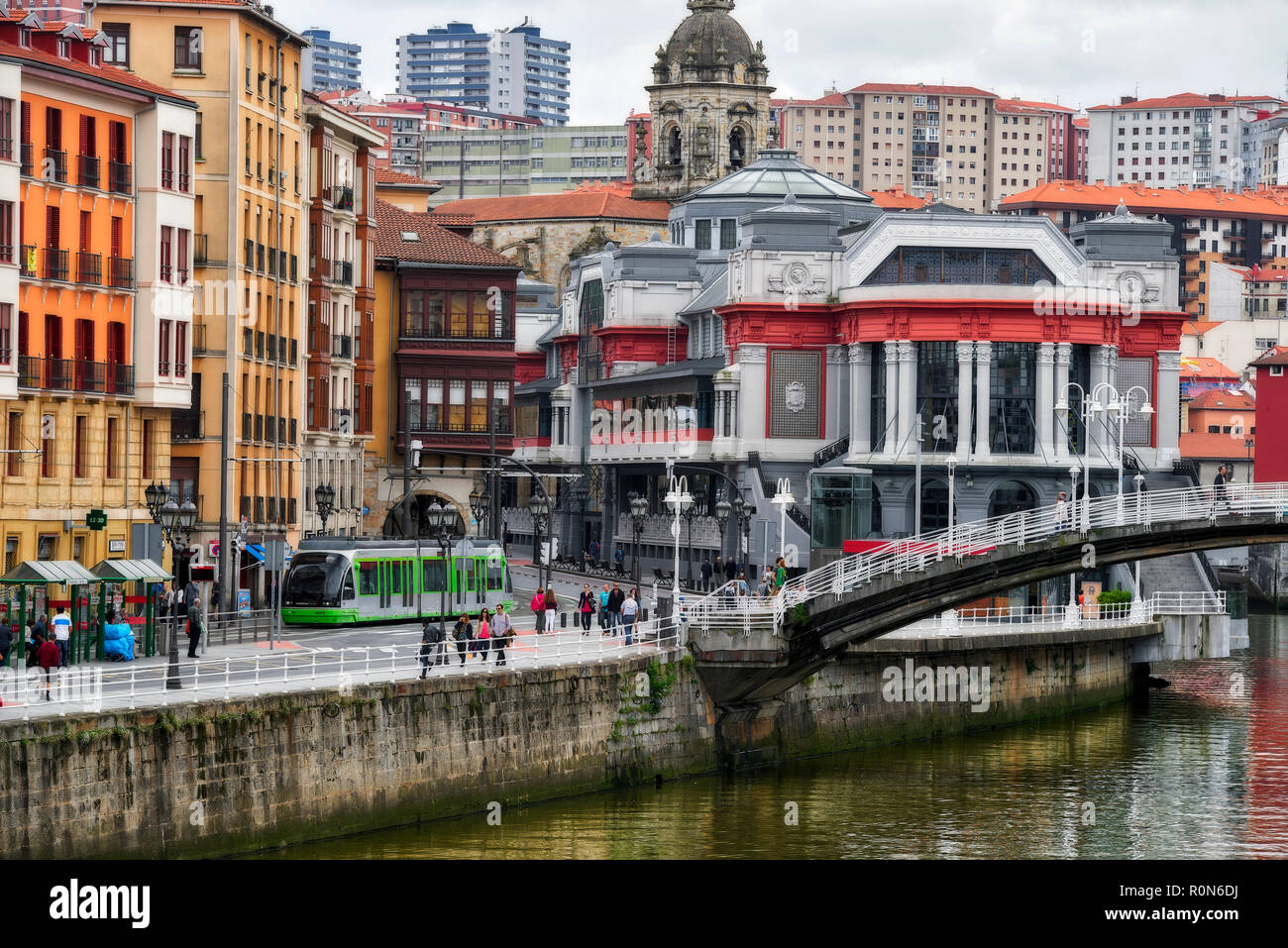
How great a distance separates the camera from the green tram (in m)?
68.3

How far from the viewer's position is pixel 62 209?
59.9 meters

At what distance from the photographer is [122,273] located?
62.5 meters

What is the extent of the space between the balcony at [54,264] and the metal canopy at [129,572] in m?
8.34

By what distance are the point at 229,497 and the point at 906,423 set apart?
117 feet

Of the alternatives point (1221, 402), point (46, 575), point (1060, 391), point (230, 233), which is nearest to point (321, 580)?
point (230, 233)

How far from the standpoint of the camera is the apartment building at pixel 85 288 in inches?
2293

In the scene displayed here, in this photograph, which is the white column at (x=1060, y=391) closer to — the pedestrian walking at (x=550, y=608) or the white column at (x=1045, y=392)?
the white column at (x=1045, y=392)

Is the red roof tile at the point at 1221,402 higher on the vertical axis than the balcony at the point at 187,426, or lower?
higher

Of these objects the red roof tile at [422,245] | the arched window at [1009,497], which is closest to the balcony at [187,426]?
the red roof tile at [422,245]

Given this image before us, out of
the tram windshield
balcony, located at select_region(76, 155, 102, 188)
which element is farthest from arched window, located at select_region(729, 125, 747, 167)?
balcony, located at select_region(76, 155, 102, 188)

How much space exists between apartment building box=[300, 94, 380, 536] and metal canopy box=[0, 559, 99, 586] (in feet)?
102

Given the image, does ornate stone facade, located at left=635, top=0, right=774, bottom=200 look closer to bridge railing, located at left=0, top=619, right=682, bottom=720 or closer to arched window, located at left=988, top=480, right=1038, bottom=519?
arched window, located at left=988, top=480, right=1038, bottom=519

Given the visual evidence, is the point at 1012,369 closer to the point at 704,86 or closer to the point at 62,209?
the point at 62,209
